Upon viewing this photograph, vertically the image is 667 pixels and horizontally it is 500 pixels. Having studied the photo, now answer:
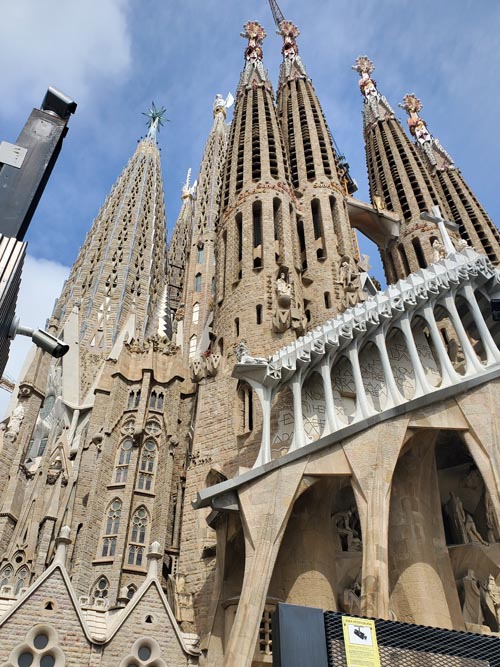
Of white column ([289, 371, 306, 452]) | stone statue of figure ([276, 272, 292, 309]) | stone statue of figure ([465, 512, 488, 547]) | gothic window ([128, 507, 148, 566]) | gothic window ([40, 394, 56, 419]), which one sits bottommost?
stone statue of figure ([465, 512, 488, 547])

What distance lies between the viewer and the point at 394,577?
13.5m

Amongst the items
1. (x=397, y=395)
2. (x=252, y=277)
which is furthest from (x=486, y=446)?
(x=252, y=277)

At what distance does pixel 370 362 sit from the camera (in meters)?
16.2

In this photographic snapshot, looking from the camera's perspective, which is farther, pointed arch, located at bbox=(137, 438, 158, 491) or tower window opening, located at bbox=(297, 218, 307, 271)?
tower window opening, located at bbox=(297, 218, 307, 271)

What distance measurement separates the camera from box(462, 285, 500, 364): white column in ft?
48.8

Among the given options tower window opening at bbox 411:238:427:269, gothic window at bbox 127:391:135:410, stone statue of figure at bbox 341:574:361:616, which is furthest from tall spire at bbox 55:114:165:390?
stone statue of figure at bbox 341:574:361:616

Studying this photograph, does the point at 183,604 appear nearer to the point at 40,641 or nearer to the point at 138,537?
the point at 40,641

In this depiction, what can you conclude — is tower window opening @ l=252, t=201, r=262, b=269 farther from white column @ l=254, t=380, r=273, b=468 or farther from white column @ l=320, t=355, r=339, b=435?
white column @ l=254, t=380, r=273, b=468

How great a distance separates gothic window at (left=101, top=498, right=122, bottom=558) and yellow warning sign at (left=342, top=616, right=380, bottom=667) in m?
13.0

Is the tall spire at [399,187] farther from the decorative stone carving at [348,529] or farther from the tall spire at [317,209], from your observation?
the decorative stone carving at [348,529]

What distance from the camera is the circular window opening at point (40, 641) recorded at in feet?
34.4

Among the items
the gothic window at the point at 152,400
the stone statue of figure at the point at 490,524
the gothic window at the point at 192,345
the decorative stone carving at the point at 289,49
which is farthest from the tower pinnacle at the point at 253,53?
the stone statue of figure at the point at 490,524

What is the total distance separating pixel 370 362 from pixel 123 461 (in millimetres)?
8981

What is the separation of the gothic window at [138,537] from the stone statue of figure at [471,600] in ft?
29.7
